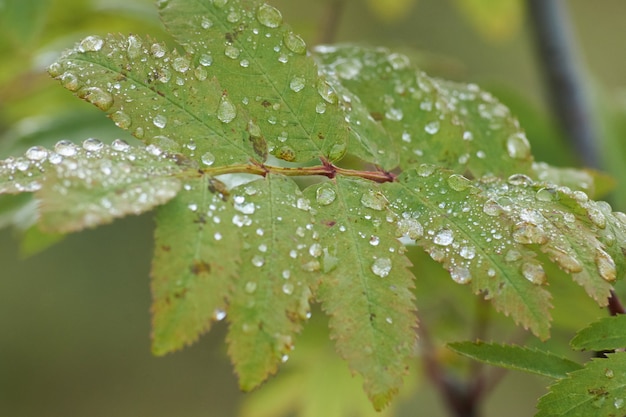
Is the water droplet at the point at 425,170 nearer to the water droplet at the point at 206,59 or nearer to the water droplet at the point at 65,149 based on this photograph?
the water droplet at the point at 206,59

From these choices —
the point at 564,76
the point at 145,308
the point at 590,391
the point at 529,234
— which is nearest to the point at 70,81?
the point at 529,234

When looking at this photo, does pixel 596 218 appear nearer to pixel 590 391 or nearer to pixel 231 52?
pixel 590 391

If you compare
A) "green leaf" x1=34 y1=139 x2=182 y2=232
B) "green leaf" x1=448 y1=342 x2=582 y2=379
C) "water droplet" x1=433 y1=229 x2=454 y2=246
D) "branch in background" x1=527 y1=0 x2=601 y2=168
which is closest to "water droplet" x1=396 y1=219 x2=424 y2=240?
"water droplet" x1=433 y1=229 x2=454 y2=246

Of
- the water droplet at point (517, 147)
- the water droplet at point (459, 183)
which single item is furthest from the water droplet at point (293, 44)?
the water droplet at point (517, 147)

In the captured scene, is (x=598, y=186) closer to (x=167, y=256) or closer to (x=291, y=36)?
(x=291, y=36)

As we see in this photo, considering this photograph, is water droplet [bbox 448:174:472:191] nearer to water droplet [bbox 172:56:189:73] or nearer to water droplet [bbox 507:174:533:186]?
water droplet [bbox 507:174:533:186]
